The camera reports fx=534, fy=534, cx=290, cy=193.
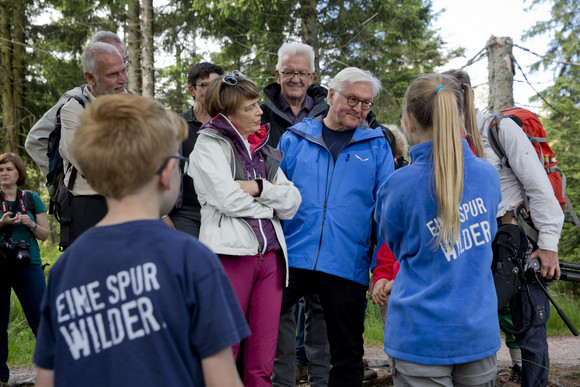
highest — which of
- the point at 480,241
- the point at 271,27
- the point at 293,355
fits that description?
the point at 271,27

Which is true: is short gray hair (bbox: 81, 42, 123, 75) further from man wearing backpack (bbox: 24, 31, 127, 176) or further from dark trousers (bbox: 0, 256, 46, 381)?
dark trousers (bbox: 0, 256, 46, 381)

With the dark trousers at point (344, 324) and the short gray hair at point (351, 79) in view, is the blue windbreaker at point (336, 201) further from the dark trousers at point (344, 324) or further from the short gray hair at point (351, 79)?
the short gray hair at point (351, 79)

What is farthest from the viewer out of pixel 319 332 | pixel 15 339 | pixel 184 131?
pixel 15 339

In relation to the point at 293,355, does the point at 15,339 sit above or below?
below

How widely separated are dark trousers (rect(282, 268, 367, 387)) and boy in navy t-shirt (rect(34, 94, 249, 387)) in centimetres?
192

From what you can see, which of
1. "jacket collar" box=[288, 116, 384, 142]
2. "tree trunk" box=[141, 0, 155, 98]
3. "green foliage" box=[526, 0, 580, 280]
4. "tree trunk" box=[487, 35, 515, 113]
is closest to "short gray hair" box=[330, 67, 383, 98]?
"jacket collar" box=[288, 116, 384, 142]

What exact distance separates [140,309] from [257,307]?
68.8 inches

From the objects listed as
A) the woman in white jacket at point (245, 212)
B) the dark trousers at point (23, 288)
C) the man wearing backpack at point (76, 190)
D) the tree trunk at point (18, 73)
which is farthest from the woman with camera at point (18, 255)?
the tree trunk at point (18, 73)

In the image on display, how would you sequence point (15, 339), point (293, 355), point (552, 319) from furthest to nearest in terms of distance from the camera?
point (552, 319) < point (15, 339) < point (293, 355)

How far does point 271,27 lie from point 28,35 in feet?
21.4

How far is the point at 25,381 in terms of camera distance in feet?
16.0

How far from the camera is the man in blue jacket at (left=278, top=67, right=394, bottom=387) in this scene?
3383 mm

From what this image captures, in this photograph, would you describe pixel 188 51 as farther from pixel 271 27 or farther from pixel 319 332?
pixel 319 332

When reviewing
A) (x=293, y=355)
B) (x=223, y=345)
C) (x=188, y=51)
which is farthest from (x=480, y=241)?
(x=188, y=51)
